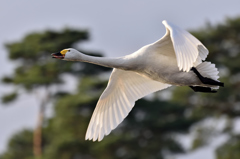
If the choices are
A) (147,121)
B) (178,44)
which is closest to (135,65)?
(178,44)

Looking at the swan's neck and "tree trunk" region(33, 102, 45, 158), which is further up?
"tree trunk" region(33, 102, 45, 158)

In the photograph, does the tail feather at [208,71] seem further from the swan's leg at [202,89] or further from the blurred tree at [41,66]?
the blurred tree at [41,66]

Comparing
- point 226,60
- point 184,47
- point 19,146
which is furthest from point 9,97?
point 184,47

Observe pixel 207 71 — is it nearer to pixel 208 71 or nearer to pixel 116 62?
pixel 208 71

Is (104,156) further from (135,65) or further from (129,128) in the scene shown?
(135,65)

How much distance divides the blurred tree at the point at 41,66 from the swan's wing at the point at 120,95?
18821 mm

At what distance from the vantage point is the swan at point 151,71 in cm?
1027

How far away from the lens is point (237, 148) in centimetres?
3161

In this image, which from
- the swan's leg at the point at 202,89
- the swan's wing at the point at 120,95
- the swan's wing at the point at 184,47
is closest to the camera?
the swan's wing at the point at 184,47

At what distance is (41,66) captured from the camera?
1283 inches

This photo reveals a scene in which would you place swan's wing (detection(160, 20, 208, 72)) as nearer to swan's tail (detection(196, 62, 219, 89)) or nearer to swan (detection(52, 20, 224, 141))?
swan (detection(52, 20, 224, 141))

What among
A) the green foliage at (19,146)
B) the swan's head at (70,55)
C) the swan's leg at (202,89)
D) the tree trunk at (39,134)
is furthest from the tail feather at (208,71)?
the green foliage at (19,146)

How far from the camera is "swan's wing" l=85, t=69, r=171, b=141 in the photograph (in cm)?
1255

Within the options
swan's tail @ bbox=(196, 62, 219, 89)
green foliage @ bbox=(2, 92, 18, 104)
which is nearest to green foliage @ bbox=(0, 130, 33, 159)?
green foliage @ bbox=(2, 92, 18, 104)
